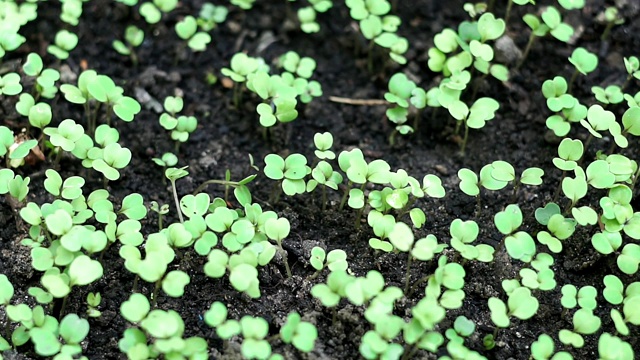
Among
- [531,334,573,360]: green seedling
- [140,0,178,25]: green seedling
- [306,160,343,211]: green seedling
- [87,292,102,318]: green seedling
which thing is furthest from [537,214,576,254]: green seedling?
[140,0,178,25]: green seedling

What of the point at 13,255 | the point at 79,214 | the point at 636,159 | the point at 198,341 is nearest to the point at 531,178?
the point at 636,159

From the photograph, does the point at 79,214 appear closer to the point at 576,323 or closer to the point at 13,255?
the point at 13,255

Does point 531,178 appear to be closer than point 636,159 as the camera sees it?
Yes

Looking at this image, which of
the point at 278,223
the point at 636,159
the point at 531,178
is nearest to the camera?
the point at 278,223

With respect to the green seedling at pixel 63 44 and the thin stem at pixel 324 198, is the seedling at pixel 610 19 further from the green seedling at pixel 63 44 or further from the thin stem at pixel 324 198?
the green seedling at pixel 63 44

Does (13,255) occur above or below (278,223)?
below

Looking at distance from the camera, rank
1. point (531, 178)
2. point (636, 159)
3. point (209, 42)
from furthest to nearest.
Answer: point (209, 42)
point (636, 159)
point (531, 178)
